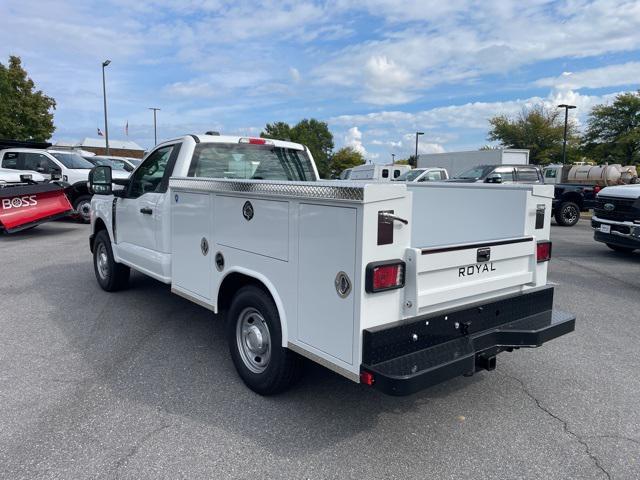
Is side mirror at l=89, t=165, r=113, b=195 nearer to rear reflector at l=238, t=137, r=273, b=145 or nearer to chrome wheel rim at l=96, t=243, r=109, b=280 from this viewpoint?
chrome wheel rim at l=96, t=243, r=109, b=280

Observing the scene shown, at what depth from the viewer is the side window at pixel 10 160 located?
48.4ft

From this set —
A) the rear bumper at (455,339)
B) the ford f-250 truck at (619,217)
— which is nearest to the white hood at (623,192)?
the ford f-250 truck at (619,217)

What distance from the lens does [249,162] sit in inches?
201

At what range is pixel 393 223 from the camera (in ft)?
9.05

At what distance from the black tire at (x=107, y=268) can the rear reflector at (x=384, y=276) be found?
460 centimetres

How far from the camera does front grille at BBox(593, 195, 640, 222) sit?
9.15m

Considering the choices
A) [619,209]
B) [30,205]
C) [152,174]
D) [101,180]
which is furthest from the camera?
[30,205]

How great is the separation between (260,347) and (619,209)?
28.3ft

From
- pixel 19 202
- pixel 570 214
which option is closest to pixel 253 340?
pixel 19 202

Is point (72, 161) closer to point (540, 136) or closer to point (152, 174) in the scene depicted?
point (152, 174)

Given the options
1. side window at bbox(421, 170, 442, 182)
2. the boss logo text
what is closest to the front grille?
side window at bbox(421, 170, 442, 182)

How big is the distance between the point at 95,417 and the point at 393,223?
7.91 feet

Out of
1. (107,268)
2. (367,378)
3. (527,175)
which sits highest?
(527,175)

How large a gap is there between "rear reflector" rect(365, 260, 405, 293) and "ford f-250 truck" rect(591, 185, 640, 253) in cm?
792
